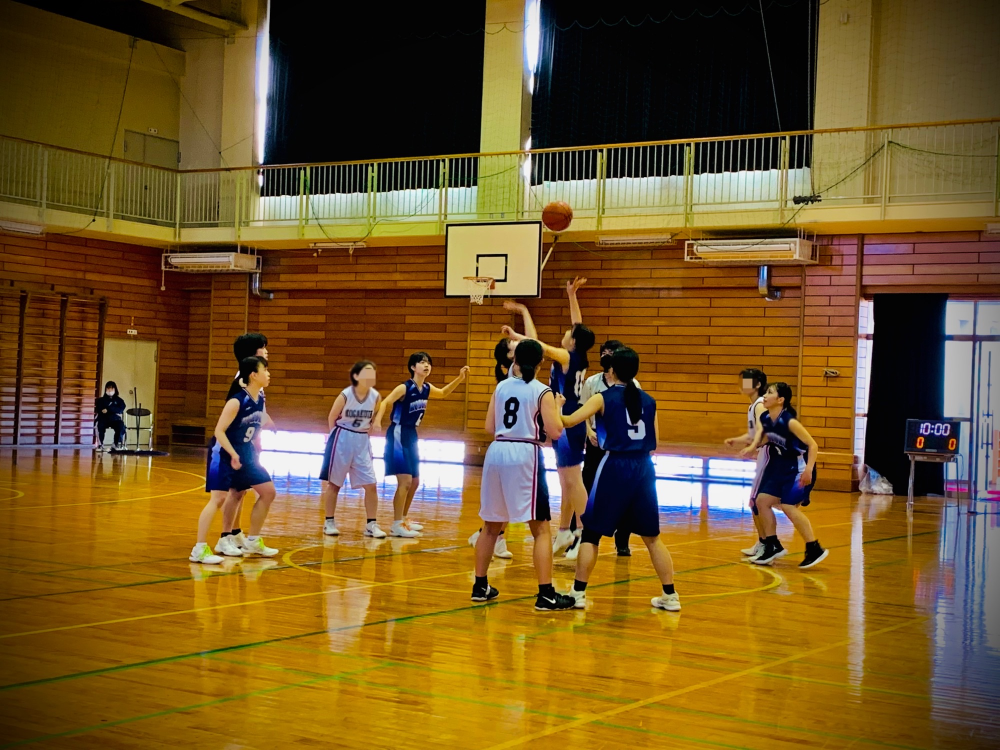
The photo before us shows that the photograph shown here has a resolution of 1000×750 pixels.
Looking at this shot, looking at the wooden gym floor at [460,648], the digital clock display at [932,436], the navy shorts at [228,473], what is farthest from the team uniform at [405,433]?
the digital clock display at [932,436]

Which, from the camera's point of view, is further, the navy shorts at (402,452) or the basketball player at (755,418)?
the navy shorts at (402,452)

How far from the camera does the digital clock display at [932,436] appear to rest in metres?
13.6

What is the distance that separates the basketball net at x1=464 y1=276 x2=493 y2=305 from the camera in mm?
16328

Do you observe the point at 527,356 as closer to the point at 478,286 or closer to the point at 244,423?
the point at 244,423

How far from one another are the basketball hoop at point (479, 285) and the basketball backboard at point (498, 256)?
0.07 m

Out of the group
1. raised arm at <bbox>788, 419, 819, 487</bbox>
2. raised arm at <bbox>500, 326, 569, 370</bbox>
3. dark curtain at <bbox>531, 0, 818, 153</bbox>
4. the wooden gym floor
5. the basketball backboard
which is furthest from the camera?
the basketball backboard

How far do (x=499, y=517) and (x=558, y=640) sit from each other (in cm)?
96

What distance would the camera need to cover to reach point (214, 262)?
19359 mm

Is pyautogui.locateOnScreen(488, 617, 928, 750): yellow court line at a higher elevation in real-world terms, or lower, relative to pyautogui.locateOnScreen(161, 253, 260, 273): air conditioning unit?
lower

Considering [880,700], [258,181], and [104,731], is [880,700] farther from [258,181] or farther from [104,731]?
[258,181]

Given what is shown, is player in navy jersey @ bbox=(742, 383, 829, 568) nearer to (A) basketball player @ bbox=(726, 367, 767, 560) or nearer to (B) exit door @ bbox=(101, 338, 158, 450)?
(A) basketball player @ bbox=(726, 367, 767, 560)

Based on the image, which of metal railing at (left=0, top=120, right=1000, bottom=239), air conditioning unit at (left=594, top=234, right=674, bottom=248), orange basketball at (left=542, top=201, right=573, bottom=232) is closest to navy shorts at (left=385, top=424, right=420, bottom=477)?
orange basketball at (left=542, top=201, right=573, bottom=232)

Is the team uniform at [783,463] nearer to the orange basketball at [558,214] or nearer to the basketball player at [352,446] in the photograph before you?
the basketball player at [352,446]

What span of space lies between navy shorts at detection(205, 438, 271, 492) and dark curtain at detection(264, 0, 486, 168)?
1173cm
